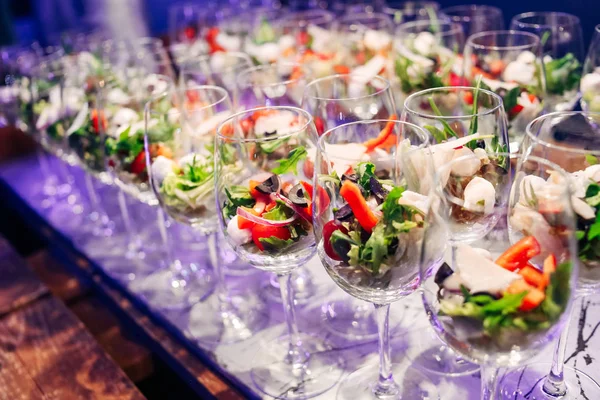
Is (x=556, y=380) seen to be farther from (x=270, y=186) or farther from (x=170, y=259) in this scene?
(x=170, y=259)

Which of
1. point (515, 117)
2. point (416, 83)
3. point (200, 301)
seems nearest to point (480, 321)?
point (515, 117)

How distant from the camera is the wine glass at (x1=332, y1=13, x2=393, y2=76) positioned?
61.5 inches

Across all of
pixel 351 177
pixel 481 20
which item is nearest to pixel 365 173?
pixel 351 177

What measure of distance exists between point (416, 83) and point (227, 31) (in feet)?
3.43

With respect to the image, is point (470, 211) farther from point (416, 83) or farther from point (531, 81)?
point (416, 83)

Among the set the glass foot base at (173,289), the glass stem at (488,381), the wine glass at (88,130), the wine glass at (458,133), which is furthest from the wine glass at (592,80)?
the wine glass at (88,130)

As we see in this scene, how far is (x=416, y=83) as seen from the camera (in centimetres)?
141

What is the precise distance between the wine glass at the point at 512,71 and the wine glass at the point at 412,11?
54 cm

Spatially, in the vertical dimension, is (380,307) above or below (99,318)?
above

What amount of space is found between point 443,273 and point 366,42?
1111mm

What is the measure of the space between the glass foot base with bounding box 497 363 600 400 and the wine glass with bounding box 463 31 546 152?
382 millimetres

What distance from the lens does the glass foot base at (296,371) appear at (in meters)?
0.97

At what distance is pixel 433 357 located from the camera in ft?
3.28

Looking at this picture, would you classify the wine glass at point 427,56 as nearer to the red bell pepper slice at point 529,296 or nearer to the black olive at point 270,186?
the black olive at point 270,186
